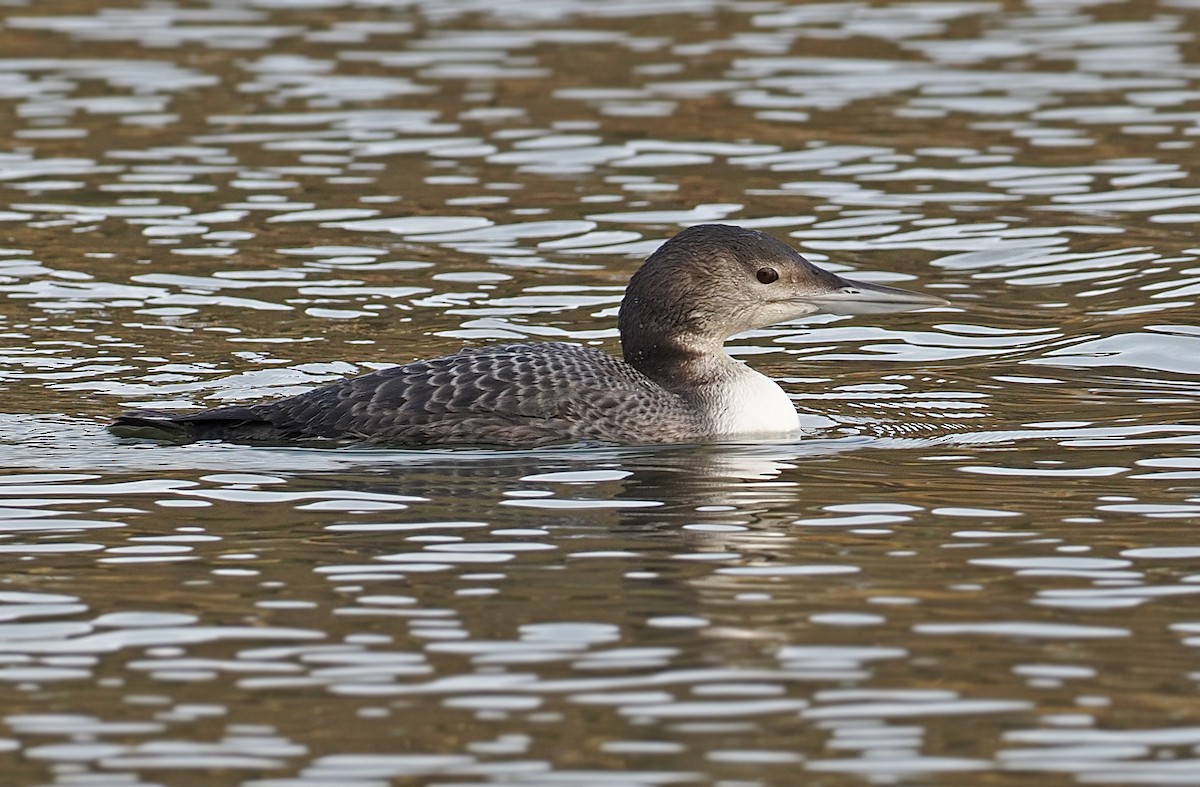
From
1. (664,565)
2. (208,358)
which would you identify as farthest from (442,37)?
(664,565)

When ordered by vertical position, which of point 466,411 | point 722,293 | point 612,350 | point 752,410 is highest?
point 722,293

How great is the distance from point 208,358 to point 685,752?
634 centimetres

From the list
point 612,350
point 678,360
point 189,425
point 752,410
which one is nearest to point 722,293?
point 678,360

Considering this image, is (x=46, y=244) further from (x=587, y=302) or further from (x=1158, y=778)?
(x=1158, y=778)

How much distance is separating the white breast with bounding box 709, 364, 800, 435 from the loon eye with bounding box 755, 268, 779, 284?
493 millimetres

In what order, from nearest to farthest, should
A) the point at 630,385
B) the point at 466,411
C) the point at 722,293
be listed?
the point at 466,411 → the point at 630,385 → the point at 722,293

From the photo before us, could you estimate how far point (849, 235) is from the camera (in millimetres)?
14039

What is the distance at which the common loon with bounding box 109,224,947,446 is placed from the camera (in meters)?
9.52

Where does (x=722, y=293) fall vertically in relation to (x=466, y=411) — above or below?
above

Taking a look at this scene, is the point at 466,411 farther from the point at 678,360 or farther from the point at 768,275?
the point at 768,275

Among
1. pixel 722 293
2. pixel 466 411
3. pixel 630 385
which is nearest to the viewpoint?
pixel 466 411

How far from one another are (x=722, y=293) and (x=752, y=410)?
0.59 meters

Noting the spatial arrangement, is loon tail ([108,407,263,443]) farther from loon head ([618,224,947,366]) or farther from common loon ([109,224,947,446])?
Answer: loon head ([618,224,947,366])

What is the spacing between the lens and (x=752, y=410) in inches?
386
